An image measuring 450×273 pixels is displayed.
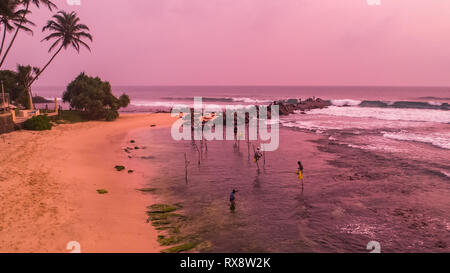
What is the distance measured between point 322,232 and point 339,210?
9.98 feet

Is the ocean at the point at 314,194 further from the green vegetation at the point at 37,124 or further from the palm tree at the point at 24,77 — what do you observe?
the palm tree at the point at 24,77

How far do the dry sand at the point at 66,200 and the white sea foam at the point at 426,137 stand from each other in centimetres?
3258

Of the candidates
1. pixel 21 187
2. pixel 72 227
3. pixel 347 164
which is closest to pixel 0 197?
pixel 21 187

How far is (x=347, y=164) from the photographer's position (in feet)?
83.9

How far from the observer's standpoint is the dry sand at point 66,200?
38.5ft

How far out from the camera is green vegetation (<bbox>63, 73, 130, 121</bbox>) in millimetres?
47906

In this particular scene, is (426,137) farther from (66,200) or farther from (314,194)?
(66,200)

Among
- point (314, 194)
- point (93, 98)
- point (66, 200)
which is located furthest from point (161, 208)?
point (93, 98)

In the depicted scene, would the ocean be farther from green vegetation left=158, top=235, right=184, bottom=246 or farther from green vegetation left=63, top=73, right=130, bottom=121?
green vegetation left=63, top=73, right=130, bottom=121

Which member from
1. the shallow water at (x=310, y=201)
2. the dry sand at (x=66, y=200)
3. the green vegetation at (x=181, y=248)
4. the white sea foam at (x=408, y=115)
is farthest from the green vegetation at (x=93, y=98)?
the white sea foam at (x=408, y=115)
